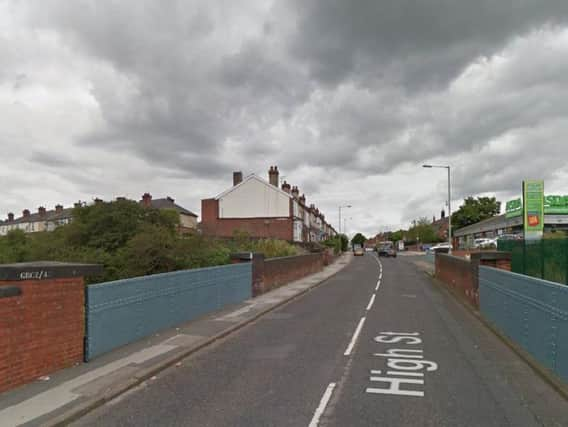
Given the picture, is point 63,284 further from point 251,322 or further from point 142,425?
point 251,322

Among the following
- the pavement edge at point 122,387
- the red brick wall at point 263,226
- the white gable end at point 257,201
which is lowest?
the pavement edge at point 122,387

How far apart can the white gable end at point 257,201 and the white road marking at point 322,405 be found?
150 feet

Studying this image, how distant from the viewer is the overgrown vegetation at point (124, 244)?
44.5 ft

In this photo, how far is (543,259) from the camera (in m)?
11.0

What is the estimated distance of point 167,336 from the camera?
988cm

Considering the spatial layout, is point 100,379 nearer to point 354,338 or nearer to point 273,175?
point 354,338

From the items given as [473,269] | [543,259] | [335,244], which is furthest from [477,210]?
[543,259]

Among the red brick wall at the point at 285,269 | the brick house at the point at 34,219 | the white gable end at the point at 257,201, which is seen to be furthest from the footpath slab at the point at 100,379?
the brick house at the point at 34,219

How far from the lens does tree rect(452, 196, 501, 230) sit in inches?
3890

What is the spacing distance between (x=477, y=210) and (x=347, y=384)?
102 metres

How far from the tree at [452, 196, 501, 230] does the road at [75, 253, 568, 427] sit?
95858 mm

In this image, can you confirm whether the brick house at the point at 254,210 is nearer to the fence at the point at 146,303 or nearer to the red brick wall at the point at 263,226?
the red brick wall at the point at 263,226

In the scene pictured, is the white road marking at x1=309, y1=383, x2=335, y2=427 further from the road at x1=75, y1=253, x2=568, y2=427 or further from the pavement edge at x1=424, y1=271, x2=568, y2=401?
the pavement edge at x1=424, y1=271, x2=568, y2=401

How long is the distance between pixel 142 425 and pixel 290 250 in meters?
22.5
